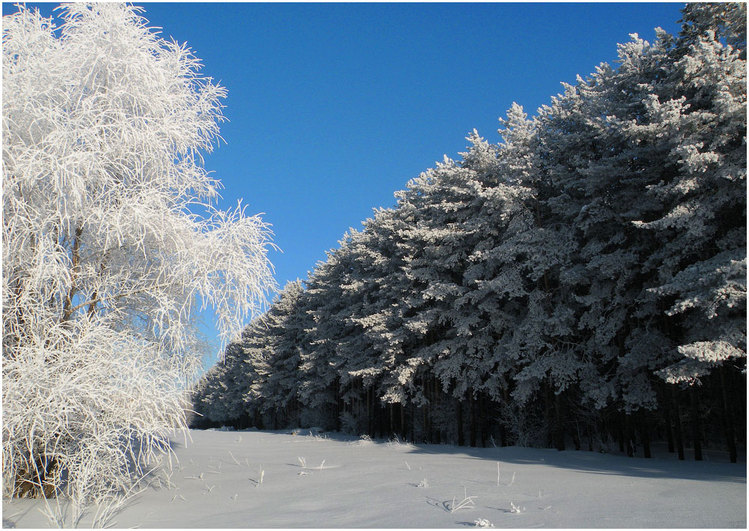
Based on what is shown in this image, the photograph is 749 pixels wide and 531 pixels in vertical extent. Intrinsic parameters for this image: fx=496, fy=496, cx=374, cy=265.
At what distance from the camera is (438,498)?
6.96 meters

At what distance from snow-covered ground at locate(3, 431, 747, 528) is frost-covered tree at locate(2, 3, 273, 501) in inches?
42.9

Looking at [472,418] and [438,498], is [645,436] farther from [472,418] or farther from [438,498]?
[438,498]

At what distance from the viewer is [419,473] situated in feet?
32.3

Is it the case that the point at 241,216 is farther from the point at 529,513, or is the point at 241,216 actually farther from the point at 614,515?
the point at 614,515

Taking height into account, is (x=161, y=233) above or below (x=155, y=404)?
above

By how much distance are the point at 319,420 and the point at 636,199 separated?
28972mm

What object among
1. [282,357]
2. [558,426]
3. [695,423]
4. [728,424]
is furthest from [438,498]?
[282,357]

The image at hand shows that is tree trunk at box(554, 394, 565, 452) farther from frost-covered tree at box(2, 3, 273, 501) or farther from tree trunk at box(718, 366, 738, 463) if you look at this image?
frost-covered tree at box(2, 3, 273, 501)

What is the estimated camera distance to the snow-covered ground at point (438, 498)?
5633 millimetres

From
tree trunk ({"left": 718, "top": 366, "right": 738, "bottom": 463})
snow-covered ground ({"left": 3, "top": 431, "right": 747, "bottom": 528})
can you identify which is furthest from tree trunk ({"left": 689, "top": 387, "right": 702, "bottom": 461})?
snow-covered ground ({"left": 3, "top": 431, "right": 747, "bottom": 528})

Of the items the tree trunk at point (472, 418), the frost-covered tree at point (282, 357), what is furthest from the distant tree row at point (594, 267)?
the frost-covered tree at point (282, 357)

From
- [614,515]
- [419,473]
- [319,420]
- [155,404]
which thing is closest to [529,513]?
[614,515]

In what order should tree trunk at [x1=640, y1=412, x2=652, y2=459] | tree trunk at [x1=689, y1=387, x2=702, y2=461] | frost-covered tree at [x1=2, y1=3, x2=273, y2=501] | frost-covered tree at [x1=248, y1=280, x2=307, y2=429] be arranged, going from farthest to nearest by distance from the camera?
frost-covered tree at [x1=248, y1=280, x2=307, y2=429], tree trunk at [x1=640, y1=412, x2=652, y2=459], tree trunk at [x1=689, y1=387, x2=702, y2=461], frost-covered tree at [x1=2, y1=3, x2=273, y2=501]

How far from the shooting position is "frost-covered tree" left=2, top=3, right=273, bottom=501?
6.63m
